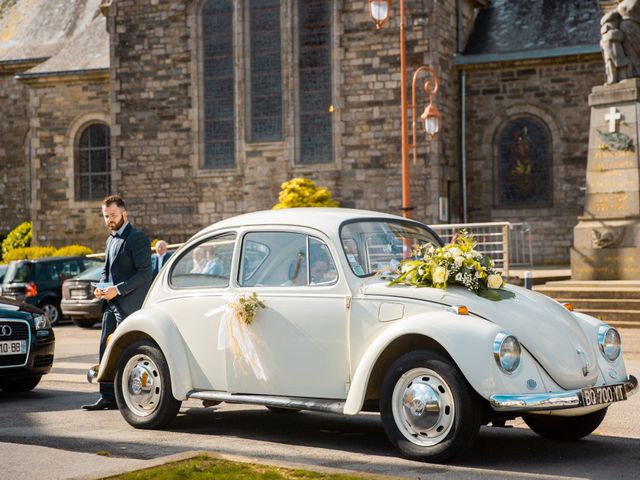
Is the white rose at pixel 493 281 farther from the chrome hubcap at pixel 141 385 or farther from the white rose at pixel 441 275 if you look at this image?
the chrome hubcap at pixel 141 385

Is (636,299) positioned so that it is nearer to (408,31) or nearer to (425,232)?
(425,232)

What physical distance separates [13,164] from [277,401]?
34692mm

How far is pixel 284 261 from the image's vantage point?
8.12 m

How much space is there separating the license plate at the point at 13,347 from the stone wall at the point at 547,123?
2039 cm

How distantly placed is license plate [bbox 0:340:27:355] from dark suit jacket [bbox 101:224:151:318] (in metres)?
1.47

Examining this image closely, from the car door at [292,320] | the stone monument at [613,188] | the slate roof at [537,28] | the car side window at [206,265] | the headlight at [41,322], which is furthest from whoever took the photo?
the slate roof at [537,28]

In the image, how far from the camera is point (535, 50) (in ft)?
97.7

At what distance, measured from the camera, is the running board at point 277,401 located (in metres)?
7.44

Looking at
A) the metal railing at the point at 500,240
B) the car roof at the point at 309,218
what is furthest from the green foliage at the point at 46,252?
the car roof at the point at 309,218

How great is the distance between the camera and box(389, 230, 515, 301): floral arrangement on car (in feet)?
24.0

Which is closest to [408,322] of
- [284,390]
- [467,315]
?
[467,315]

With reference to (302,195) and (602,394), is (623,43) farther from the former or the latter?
(602,394)

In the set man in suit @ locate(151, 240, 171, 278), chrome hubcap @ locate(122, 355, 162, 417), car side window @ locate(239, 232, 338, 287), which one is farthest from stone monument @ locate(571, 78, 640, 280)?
chrome hubcap @ locate(122, 355, 162, 417)

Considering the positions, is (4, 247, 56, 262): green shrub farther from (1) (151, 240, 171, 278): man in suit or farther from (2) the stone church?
(1) (151, 240, 171, 278): man in suit
